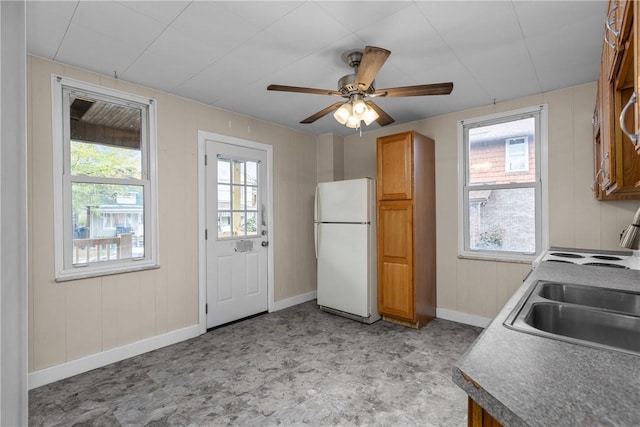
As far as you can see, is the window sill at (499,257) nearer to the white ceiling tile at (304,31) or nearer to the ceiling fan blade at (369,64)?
the ceiling fan blade at (369,64)

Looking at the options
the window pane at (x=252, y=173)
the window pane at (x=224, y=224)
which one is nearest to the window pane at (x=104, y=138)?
the window pane at (x=224, y=224)

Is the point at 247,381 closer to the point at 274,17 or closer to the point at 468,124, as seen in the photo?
the point at 274,17

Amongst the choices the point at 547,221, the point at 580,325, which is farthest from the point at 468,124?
the point at 580,325

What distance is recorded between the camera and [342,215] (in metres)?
3.86

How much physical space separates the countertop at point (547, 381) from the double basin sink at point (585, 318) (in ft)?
0.30

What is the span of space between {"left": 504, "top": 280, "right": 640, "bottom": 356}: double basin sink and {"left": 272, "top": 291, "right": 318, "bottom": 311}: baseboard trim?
3109mm

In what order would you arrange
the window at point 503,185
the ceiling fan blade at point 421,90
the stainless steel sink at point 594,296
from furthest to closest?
the window at point 503,185
the ceiling fan blade at point 421,90
the stainless steel sink at point 594,296

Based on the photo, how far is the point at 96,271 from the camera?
2.62 meters

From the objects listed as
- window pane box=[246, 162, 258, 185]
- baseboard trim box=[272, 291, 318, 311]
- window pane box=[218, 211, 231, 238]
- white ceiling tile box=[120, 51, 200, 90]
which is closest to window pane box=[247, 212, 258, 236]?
window pane box=[218, 211, 231, 238]

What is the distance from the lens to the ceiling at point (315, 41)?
181 centimetres

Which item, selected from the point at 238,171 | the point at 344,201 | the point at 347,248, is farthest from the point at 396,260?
the point at 238,171

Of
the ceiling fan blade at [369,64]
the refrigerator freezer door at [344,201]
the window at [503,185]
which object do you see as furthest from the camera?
the refrigerator freezer door at [344,201]

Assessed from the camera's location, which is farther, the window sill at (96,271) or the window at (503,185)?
the window at (503,185)

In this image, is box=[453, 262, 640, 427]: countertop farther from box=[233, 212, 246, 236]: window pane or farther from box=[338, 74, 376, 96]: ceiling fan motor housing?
box=[233, 212, 246, 236]: window pane
